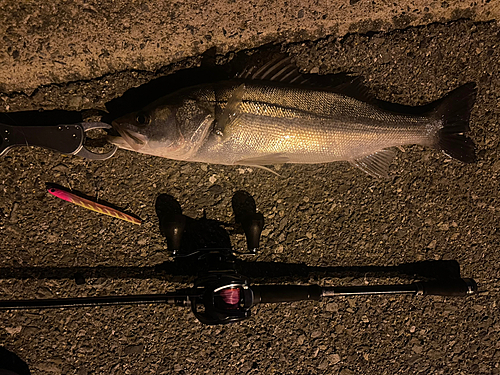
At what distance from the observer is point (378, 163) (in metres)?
2.33

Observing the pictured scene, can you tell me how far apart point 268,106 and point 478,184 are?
5.97ft

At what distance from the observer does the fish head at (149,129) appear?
195 centimetres

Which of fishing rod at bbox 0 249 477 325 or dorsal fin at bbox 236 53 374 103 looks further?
dorsal fin at bbox 236 53 374 103

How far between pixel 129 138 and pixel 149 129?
0.14 metres

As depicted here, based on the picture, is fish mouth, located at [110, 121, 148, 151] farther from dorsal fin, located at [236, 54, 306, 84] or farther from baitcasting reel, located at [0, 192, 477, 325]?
dorsal fin, located at [236, 54, 306, 84]

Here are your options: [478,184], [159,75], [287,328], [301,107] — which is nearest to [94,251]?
[159,75]

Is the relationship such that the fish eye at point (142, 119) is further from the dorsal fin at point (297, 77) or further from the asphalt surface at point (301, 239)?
the dorsal fin at point (297, 77)

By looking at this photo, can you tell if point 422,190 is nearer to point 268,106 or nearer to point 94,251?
point 268,106

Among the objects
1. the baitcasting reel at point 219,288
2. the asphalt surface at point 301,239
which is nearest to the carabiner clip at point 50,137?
the asphalt surface at point 301,239

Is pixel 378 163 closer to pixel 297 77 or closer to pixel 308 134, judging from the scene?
pixel 308 134

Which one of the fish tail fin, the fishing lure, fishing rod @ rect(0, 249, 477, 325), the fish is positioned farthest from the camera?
the fish tail fin

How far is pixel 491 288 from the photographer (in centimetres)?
257

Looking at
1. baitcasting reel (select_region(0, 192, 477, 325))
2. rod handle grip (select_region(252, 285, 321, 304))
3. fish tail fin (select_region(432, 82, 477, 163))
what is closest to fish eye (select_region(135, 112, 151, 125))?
baitcasting reel (select_region(0, 192, 477, 325))

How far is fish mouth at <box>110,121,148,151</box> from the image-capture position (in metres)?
1.95
